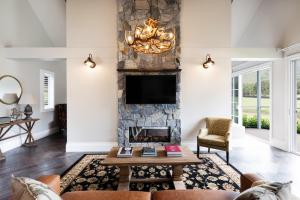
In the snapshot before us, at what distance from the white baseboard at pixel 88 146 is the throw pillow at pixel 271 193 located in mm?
4100

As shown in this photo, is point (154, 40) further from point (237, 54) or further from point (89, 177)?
point (237, 54)

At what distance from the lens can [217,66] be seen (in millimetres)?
5039

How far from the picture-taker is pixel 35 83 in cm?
620

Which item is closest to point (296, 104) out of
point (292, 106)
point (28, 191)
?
point (292, 106)

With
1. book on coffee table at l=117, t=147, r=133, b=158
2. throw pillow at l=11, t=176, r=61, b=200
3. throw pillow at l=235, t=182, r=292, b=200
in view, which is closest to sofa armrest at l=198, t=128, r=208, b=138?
book on coffee table at l=117, t=147, r=133, b=158

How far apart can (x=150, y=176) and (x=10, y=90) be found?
14.2ft

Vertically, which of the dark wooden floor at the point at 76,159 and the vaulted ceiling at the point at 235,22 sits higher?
the vaulted ceiling at the point at 235,22

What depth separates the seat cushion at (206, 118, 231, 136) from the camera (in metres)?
4.48

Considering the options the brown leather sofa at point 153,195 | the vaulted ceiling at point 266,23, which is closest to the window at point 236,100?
the vaulted ceiling at point 266,23

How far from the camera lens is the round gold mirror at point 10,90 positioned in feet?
16.3

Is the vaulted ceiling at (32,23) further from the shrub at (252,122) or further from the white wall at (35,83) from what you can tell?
the shrub at (252,122)

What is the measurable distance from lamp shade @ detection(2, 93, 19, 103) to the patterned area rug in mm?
2713

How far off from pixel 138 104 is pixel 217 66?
2.21 meters

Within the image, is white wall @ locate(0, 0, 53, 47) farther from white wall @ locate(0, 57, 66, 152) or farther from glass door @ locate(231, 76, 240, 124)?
glass door @ locate(231, 76, 240, 124)
